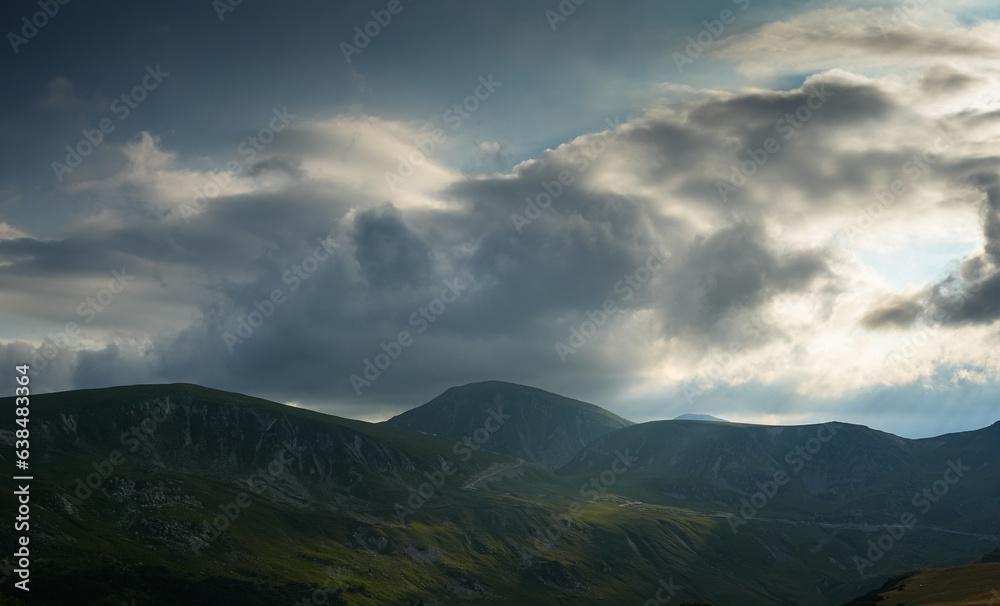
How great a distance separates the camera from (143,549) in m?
184

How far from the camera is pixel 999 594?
10388 centimetres

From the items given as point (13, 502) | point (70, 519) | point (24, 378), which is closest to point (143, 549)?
point (70, 519)

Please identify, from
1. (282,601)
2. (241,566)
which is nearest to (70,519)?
(241,566)

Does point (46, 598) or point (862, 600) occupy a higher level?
point (46, 598)

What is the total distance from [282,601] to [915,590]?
153 meters

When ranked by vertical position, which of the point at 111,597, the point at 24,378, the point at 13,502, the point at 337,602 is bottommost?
the point at 337,602

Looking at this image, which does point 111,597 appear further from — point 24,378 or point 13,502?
point 24,378

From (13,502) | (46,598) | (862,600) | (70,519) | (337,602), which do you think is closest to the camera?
(862,600)

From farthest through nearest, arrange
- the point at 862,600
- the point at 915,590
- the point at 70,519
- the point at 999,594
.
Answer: the point at 70,519 < the point at 862,600 < the point at 915,590 < the point at 999,594

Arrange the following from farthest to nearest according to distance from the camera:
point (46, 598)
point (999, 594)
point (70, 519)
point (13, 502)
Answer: point (70, 519) < point (13, 502) < point (46, 598) < point (999, 594)

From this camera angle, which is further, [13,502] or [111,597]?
[13,502]

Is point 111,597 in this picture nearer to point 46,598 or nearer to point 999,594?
point 46,598

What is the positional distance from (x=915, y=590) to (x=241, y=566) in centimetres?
17060

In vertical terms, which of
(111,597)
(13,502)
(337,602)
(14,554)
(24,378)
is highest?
(24,378)
